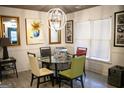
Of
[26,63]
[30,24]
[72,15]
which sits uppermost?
[72,15]

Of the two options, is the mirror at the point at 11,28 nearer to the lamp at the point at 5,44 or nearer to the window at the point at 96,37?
the lamp at the point at 5,44

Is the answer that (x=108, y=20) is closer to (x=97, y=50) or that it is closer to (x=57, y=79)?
(x=97, y=50)

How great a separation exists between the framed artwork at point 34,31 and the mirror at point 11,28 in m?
0.42

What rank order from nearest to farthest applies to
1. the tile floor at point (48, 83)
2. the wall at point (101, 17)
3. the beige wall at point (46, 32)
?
the tile floor at point (48, 83), the wall at point (101, 17), the beige wall at point (46, 32)

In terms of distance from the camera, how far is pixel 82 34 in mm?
5027

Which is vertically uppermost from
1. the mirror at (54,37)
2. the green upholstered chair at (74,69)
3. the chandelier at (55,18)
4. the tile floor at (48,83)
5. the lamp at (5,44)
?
the chandelier at (55,18)

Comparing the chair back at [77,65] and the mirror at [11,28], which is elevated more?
the mirror at [11,28]

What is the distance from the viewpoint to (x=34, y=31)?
496cm

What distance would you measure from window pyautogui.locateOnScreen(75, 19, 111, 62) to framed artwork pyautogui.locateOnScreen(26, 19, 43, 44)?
5.14ft

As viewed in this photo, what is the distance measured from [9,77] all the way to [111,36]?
353cm

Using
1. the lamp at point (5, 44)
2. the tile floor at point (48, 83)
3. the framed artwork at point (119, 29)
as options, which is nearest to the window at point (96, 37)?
the framed artwork at point (119, 29)

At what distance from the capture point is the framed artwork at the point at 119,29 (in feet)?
11.8
